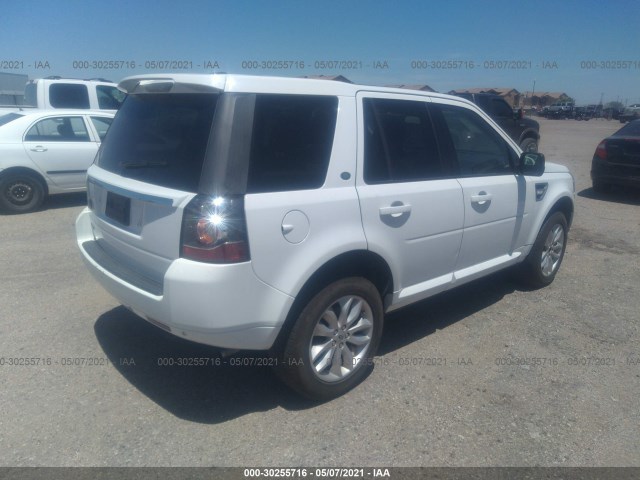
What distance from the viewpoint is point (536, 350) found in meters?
4.04

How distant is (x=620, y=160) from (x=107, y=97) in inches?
426

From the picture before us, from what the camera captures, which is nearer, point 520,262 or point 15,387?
point 15,387

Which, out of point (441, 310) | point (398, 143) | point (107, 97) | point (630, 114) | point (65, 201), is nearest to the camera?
point (398, 143)

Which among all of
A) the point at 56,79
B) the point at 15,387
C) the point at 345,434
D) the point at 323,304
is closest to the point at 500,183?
the point at 323,304

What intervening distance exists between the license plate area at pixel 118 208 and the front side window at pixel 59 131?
5896 mm

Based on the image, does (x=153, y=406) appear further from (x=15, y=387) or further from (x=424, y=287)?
(x=424, y=287)

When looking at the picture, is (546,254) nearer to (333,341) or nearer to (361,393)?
(361,393)

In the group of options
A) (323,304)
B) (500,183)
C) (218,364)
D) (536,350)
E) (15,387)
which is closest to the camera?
(323,304)

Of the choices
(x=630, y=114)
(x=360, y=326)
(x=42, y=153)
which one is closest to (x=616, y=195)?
(x=360, y=326)

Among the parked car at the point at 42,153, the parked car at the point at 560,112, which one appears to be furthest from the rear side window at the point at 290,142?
the parked car at the point at 560,112

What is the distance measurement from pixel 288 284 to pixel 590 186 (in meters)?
11.0

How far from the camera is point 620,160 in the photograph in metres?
9.77

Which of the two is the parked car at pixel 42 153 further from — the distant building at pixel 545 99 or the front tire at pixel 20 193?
the distant building at pixel 545 99

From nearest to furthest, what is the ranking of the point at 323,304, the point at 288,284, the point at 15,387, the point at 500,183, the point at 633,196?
the point at 288,284
the point at 323,304
the point at 15,387
the point at 500,183
the point at 633,196
